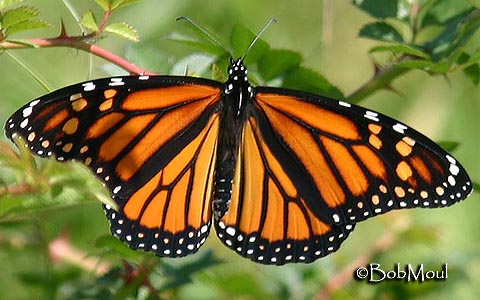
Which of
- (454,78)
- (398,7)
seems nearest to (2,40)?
(398,7)

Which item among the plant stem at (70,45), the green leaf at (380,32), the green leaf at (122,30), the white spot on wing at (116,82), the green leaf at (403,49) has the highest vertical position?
the green leaf at (380,32)

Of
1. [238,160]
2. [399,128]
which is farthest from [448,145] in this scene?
[238,160]

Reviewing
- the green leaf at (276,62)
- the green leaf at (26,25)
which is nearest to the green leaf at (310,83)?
the green leaf at (276,62)

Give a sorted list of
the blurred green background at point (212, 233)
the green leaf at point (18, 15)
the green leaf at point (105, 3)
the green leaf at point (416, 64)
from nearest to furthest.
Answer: the green leaf at point (18, 15), the green leaf at point (105, 3), the green leaf at point (416, 64), the blurred green background at point (212, 233)

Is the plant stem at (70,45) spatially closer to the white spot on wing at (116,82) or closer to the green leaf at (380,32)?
the white spot on wing at (116,82)

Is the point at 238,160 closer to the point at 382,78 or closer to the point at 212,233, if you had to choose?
the point at 382,78

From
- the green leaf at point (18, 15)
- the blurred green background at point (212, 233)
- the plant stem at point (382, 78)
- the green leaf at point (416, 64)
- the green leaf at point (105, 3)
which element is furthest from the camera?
the blurred green background at point (212, 233)
